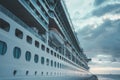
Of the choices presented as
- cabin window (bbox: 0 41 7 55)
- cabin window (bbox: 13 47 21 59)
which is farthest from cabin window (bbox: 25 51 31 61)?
cabin window (bbox: 0 41 7 55)

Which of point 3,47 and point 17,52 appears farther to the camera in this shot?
point 17,52

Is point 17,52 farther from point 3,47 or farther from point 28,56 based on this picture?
point 28,56

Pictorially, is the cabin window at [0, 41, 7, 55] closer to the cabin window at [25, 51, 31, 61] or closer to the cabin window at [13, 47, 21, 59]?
the cabin window at [13, 47, 21, 59]

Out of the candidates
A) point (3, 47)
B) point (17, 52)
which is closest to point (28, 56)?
point (17, 52)

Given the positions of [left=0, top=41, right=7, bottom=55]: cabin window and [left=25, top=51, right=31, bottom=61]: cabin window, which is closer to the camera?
[left=0, top=41, right=7, bottom=55]: cabin window

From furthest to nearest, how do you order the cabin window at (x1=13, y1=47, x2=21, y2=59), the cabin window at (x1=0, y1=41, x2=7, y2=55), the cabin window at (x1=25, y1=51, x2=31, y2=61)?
the cabin window at (x1=25, y1=51, x2=31, y2=61)
the cabin window at (x1=13, y1=47, x2=21, y2=59)
the cabin window at (x1=0, y1=41, x2=7, y2=55)

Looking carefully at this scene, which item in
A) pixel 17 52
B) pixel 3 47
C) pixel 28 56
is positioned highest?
pixel 3 47

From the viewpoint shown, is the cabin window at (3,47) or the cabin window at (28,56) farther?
the cabin window at (28,56)

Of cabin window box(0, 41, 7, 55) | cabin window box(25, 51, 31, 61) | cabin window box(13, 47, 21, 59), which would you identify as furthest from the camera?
cabin window box(25, 51, 31, 61)

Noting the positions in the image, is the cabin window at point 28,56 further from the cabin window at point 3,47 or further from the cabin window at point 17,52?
the cabin window at point 3,47

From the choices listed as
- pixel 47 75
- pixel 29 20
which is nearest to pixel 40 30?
pixel 29 20

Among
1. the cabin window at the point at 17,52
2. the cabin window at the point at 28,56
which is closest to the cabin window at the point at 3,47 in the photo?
the cabin window at the point at 17,52

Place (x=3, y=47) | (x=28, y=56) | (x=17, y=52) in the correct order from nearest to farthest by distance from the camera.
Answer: (x=3, y=47) → (x=17, y=52) → (x=28, y=56)

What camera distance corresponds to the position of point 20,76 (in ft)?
40.5
